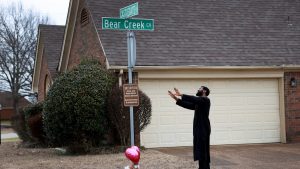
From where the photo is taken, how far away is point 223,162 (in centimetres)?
1122

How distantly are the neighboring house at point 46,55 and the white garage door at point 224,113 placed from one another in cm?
1044

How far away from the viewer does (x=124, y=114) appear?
1303 centimetres

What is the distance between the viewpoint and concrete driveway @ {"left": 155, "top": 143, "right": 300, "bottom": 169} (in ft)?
35.4

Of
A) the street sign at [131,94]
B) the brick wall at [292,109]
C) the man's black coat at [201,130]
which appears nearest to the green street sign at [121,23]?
the street sign at [131,94]

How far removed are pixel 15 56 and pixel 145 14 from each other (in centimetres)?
2749

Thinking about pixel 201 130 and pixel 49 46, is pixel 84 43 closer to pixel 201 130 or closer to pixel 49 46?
pixel 49 46

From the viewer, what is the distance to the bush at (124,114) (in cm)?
1297

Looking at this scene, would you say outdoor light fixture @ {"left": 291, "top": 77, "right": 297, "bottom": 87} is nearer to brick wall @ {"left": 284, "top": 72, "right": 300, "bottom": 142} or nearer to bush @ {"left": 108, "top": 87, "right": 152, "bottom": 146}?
brick wall @ {"left": 284, "top": 72, "right": 300, "bottom": 142}

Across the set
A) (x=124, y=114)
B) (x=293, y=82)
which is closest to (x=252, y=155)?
(x=124, y=114)

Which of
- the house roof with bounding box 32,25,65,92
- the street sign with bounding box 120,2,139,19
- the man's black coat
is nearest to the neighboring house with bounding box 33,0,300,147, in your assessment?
the street sign with bounding box 120,2,139,19

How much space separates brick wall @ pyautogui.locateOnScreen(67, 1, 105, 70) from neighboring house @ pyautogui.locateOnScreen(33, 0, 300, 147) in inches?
1.4

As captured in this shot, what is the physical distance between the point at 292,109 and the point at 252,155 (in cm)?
390

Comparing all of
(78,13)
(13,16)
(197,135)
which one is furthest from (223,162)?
(13,16)

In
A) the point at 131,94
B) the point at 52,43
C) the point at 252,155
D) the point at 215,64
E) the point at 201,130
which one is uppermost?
the point at 52,43
